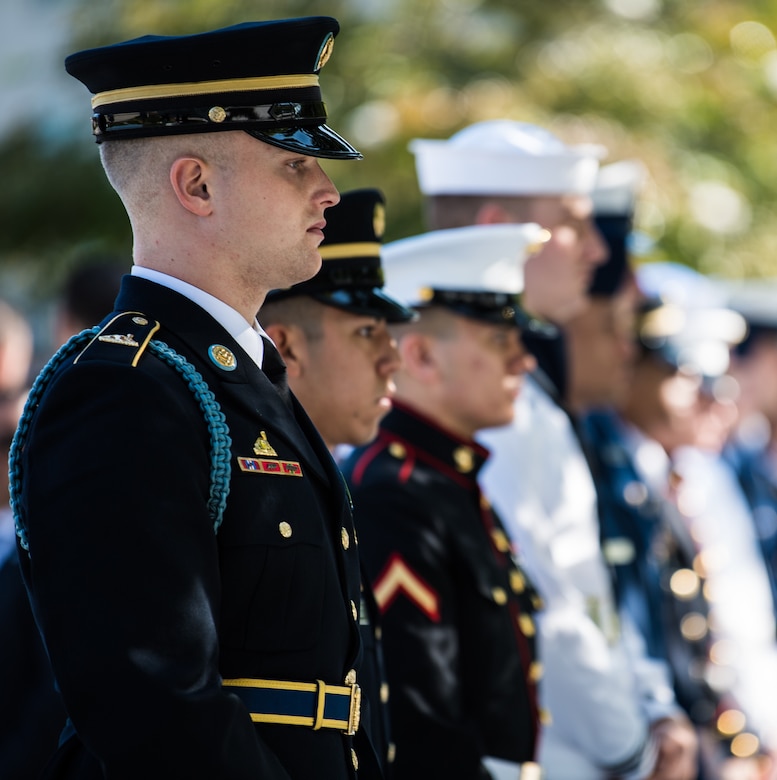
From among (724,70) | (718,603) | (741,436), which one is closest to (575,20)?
(724,70)

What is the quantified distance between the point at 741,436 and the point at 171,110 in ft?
20.8

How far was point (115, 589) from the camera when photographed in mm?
2033

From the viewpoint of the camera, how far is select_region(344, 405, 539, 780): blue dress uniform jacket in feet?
11.5

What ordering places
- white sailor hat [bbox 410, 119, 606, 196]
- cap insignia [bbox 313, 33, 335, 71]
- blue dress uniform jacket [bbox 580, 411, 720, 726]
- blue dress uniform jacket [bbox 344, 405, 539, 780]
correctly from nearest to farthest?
1. cap insignia [bbox 313, 33, 335, 71]
2. blue dress uniform jacket [bbox 344, 405, 539, 780]
3. white sailor hat [bbox 410, 119, 606, 196]
4. blue dress uniform jacket [bbox 580, 411, 720, 726]

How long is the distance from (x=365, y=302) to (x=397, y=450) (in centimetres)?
65

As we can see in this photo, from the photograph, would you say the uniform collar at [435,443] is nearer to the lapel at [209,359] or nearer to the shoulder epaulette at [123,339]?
the lapel at [209,359]

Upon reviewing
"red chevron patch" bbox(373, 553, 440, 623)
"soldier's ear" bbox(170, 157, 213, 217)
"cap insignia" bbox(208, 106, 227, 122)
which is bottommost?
"red chevron patch" bbox(373, 553, 440, 623)

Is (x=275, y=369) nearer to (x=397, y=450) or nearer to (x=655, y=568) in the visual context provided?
(x=397, y=450)

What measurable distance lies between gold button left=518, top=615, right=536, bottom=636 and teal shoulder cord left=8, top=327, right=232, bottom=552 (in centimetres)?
172

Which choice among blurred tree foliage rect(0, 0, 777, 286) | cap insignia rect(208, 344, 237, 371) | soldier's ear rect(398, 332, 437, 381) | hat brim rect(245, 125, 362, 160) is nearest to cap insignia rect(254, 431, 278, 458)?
cap insignia rect(208, 344, 237, 371)

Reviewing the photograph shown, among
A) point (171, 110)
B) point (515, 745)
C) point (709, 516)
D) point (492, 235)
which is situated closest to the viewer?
point (171, 110)

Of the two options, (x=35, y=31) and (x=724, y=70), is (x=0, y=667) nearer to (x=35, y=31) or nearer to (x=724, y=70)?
(x=724, y=70)

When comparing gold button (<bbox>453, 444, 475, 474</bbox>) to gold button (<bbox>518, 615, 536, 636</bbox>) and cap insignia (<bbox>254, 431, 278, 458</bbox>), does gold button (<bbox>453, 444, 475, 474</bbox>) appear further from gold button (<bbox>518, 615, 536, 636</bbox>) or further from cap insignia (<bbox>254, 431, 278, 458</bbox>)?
cap insignia (<bbox>254, 431, 278, 458</bbox>)

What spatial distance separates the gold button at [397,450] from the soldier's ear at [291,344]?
2.07 ft
